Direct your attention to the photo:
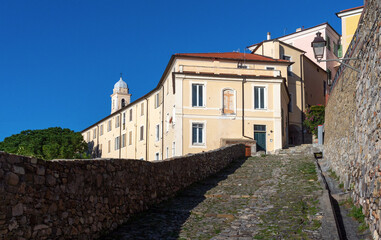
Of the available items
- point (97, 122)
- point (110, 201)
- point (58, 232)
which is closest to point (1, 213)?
point (58, 232)

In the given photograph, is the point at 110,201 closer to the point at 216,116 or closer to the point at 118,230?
the point at 118,230

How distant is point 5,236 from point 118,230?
3921 millimetres

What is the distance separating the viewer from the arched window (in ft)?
115

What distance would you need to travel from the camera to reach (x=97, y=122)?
6650 centimetres

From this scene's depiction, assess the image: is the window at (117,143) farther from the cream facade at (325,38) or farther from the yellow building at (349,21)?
the yellow building at (349,21)

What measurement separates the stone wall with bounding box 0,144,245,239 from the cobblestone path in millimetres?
475

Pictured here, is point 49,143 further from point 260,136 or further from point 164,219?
point 164,219

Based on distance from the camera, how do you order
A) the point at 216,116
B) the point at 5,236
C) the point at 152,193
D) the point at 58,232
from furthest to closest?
the point at 216,116, the point at 152,193, the point at 58,232, the point at 5,236

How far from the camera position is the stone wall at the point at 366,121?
8.52 m

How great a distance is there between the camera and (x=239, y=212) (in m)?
12.0

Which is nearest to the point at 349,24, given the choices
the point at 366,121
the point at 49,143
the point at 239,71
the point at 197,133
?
the point at 239,71

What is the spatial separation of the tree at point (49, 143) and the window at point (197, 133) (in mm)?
30234

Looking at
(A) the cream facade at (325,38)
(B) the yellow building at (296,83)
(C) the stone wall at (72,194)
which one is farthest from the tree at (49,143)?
(C) the stone wall at (72,194)

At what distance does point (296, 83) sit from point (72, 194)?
39.6 m
